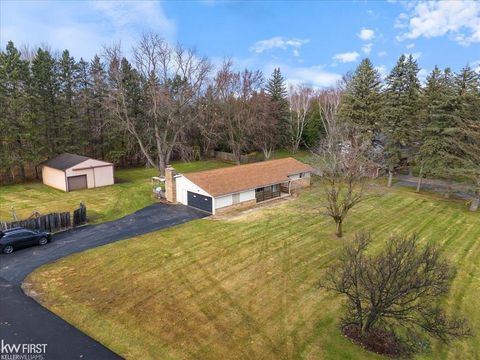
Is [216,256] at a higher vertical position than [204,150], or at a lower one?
lower

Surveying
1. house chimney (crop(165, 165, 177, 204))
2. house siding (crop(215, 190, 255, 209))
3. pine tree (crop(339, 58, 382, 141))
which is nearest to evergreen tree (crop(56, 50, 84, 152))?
house chimney (crop(165, 165, 177, 204))

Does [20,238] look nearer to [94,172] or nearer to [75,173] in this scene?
[75,173]

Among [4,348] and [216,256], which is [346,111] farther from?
[4,348]

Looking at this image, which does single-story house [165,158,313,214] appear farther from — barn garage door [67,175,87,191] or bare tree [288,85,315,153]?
bare tree [288,85,315,153]

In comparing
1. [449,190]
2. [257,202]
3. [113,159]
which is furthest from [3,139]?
[449,190]

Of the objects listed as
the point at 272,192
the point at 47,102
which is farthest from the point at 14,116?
the point at 272,192

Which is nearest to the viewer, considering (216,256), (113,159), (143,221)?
(216,256)
